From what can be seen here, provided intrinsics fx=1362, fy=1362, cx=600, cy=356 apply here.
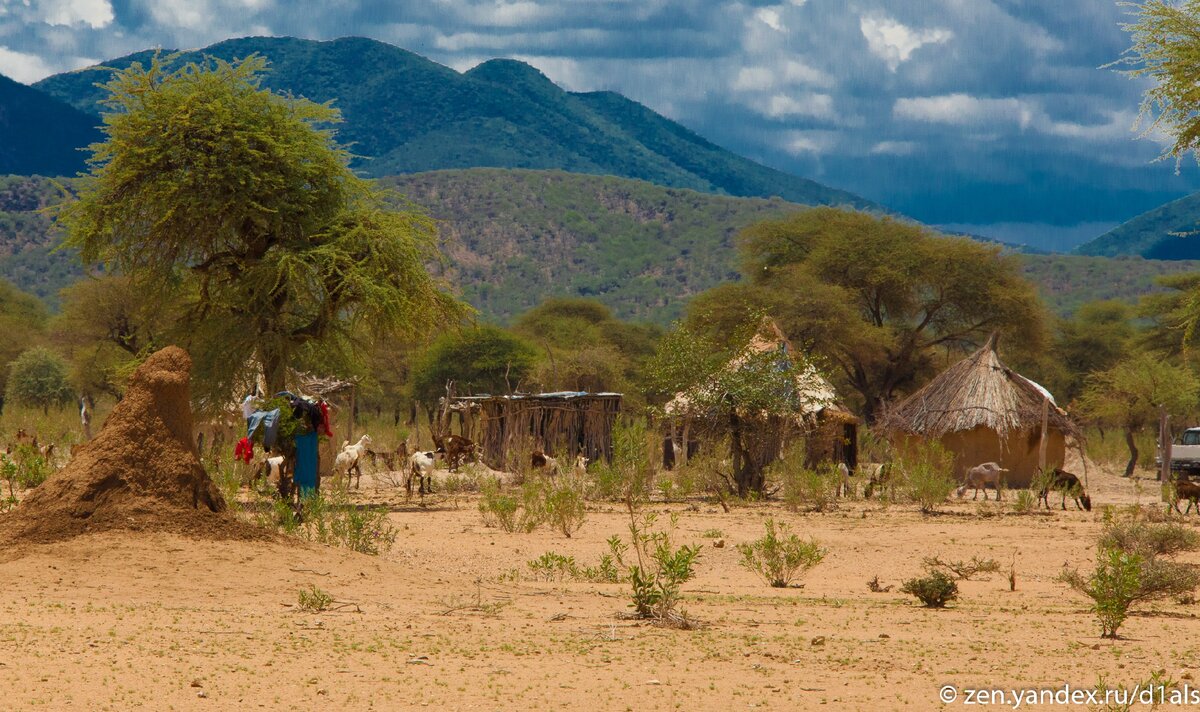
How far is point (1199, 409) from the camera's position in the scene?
45656 millimetres

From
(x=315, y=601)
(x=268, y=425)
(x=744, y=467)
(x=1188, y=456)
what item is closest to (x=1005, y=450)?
(x=1188, y=456)

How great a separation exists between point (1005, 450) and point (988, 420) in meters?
0.88

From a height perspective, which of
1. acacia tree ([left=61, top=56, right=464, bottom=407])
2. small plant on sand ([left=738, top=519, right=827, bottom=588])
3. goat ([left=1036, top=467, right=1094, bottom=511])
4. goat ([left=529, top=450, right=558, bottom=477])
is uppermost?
acacia tree ([left=61, top=56, right=464, bottom=407])

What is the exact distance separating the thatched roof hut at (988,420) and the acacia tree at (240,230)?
1123 centimetres

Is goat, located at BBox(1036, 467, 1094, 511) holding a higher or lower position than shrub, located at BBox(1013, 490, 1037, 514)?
higher

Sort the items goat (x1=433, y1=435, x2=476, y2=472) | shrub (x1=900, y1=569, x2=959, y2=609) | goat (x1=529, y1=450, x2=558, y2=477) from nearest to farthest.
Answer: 1. shrub (x1=900, y1=569, x2=959, y2=609)
2. goat (x1=529, y1=450, x2=558, y2=477)
3. goat (x1=433, y1=435, x2=476, y2=472)

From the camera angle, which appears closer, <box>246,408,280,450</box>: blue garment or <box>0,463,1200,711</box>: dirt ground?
<box>0,463,1200,711</box>: dirt ground

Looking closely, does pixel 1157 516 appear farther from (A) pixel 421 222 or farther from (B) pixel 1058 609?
(A) pixel 421 222

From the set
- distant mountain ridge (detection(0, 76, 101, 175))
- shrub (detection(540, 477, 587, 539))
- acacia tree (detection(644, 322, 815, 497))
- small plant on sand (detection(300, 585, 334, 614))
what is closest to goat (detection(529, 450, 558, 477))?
acacia tree (detection(644, 322, 815, 497))

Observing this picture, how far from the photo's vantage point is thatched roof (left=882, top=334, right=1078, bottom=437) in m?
26.4

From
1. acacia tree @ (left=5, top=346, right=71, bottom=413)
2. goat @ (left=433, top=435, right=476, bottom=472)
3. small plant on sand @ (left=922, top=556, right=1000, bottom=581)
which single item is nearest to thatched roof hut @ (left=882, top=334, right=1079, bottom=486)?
goat @ (left=433, top=435, right=476, bottom=472)

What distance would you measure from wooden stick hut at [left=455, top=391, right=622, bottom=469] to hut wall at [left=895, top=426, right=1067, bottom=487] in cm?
627

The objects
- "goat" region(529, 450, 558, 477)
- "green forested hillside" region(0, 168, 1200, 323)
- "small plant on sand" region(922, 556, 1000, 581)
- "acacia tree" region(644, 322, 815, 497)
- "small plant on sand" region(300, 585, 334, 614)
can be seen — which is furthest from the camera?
"green forested hillside" region(0, 168, 1200, 323)

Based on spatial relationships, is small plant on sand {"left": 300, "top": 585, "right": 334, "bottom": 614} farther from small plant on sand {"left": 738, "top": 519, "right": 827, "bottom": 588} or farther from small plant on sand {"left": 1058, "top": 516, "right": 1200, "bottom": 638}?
small plant on sand {"left": 1058, "top": 516, "right": 1200, "bottom": 638}
